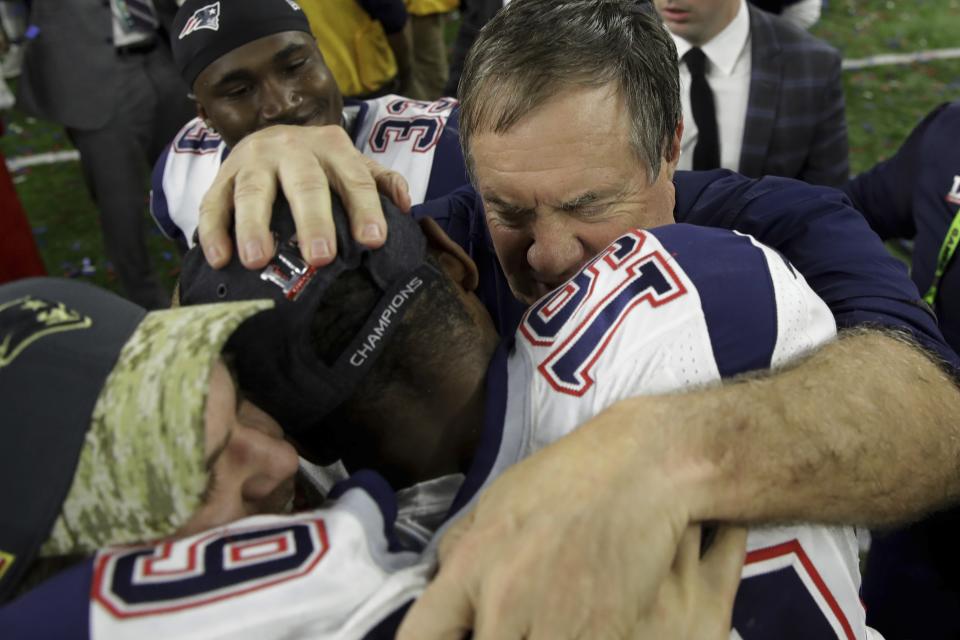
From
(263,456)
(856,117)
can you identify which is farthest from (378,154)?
(856,117)

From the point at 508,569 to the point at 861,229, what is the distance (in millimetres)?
1107

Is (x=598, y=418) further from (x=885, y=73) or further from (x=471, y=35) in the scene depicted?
(x=885, y=73)

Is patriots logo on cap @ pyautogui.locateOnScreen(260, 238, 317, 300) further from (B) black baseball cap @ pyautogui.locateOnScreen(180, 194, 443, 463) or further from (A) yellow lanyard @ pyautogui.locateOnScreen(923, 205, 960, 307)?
(A) yellow lanyard @ pyautogui.locateOnScreen(923, 205, 960, 307)

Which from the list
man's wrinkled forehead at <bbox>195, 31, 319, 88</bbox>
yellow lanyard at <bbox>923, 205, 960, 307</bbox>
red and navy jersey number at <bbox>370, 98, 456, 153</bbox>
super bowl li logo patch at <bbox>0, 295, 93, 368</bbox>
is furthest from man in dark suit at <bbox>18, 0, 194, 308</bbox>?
yellow lanyard at <bbox>923, 205, 960, 307</bbox>

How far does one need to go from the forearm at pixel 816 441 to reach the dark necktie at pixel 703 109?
1.83 m

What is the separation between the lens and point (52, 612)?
754 millimetres

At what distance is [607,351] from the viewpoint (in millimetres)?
1015

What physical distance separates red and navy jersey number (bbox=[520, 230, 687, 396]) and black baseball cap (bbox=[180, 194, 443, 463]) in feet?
0.65

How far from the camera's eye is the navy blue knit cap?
237cm

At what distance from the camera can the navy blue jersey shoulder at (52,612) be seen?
0.74m

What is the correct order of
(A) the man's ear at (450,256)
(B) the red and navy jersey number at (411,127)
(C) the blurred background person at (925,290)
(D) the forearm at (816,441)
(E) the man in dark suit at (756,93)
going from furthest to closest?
1. (E) the man in dark suit at (756,93)
2. (B) the red and navy jersey number at (411,127)
3. (C) the blurred background person at (925,290)
4. (A) the man's ear at (450,256)
5. (D) the forearm at (816,441)

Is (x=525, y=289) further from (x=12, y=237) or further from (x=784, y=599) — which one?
(x=12, y=237)

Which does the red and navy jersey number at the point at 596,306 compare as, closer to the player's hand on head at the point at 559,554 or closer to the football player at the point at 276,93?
the player's hand on head at the point at 559,554

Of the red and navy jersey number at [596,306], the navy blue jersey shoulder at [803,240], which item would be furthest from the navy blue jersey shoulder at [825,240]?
the red and navy jersey number at [596,306]
